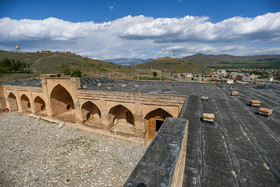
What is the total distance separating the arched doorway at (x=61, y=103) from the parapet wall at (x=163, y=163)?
14.1 metres

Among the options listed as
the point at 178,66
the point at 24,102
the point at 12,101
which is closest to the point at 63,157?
the point at 24,102

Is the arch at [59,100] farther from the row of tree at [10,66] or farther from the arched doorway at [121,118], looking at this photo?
the row of tree at [10,66]

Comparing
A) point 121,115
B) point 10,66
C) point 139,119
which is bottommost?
point 121,115

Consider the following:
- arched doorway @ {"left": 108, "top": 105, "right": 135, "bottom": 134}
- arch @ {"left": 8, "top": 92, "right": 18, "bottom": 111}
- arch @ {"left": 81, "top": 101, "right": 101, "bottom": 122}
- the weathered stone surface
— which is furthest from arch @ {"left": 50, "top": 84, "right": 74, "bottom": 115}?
arch @ {"left": 8, "top": 92, "right": 18, "bottom": 111}

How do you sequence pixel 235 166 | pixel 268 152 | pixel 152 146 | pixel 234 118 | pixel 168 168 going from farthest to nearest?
pixel 234 118 < pixel 268 152 < pixel 152 146 < pixel 235 166 < pixel 168 168

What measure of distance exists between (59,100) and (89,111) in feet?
16.2

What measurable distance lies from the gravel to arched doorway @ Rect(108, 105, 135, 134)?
4.71ft

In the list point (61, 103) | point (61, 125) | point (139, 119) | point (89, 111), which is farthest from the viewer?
point (61, 103)

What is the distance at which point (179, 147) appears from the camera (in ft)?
8.59

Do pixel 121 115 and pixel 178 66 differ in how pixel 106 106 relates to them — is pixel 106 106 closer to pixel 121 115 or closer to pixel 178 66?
pixel 121 115

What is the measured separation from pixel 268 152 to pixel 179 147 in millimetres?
2197

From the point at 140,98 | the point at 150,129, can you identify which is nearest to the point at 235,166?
the point at 140,98

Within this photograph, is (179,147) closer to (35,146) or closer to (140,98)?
(140,98)

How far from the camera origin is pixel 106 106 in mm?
11852
